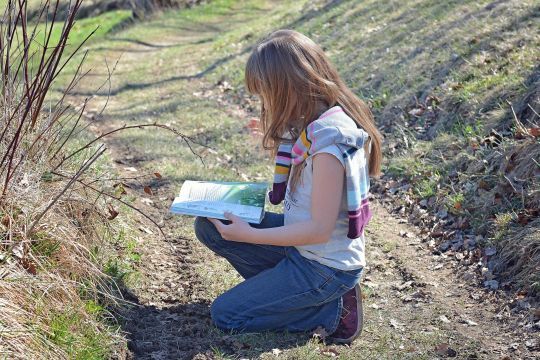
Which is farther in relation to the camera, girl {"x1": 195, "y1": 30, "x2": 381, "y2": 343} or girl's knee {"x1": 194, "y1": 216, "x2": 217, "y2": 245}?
girl's knee {"x1": 194, "y1": 216, "x2": 217, "y2": 245}

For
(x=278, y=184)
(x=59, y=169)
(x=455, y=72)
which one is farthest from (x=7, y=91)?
(x=455, y=72)

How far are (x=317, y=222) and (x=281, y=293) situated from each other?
0.50 meters

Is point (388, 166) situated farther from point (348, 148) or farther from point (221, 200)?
point (348, 148)

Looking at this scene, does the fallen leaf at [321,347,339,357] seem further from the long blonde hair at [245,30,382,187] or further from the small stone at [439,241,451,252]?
the small stone at [439,241,451,252]

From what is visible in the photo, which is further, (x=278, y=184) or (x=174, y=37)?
(x=174, y=37)

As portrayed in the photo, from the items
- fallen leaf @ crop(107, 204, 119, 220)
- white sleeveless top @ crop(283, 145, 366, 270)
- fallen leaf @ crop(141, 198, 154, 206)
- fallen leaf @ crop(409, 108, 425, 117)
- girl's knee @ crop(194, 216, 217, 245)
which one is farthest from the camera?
fallen leaf @ crop(409, 108, 425, 117)

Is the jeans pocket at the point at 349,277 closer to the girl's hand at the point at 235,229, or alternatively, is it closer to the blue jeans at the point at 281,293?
the blue jeans at the point at 281,293

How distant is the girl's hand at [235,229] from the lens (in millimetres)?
4160

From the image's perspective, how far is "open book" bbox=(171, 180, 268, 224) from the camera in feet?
13.8

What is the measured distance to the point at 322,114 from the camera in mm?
4074

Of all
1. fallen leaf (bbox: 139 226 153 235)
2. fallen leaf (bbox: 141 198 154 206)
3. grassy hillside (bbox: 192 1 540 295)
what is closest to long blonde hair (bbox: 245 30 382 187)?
grassy hillside (bbox: 192 1 540 295)

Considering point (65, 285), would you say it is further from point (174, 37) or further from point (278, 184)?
point (174, 37)

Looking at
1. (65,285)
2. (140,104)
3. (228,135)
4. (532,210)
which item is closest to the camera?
(65,285)

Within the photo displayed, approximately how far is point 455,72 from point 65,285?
5.18 m
